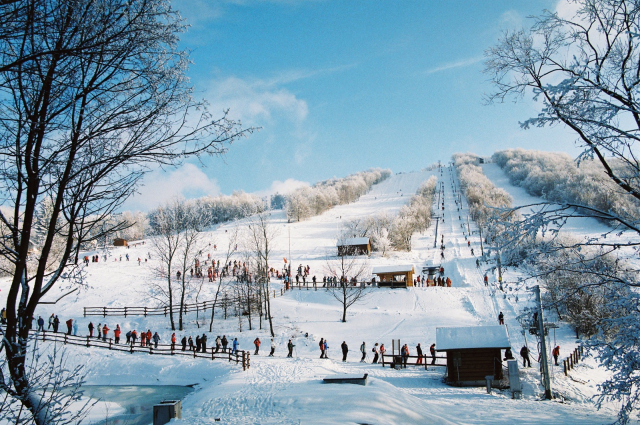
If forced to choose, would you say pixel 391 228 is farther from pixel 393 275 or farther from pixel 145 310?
pixel 145 310

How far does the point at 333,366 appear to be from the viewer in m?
19.2

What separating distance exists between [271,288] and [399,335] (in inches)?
599

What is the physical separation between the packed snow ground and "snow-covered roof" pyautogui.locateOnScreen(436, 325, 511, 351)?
63.0 inches

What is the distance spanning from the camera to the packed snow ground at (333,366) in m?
11.2

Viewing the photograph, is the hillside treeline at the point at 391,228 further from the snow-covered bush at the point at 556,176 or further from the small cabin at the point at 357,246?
the snow-covered bush at the point at 556,176

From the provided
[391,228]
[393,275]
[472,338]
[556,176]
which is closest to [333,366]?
[472,338]

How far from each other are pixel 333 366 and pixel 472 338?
6443mm

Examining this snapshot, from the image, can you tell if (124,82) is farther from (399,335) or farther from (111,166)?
(399,335)

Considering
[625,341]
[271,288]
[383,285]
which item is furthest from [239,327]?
[625,341]

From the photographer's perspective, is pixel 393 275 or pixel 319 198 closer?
pixel 393 275

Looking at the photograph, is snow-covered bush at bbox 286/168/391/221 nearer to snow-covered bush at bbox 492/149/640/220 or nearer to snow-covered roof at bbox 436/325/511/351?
snow-covered bush at bbox 492/149/640/220

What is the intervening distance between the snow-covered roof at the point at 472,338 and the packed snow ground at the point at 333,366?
1.60 meters

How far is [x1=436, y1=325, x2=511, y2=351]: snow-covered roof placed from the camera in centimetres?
1761

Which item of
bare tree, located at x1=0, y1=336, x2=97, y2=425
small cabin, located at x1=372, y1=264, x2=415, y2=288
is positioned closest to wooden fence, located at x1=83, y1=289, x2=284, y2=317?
small cabin, located at x1=372, y1=264, x2=415, y2=288
